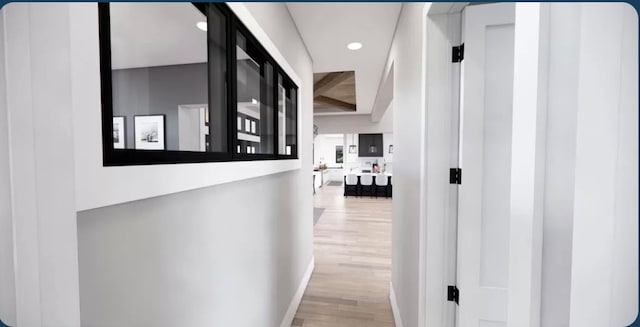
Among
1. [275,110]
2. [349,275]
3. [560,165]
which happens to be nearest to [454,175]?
[560,165]

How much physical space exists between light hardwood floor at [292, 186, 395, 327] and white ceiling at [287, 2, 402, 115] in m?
2.70

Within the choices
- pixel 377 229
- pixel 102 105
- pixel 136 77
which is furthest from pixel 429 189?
pixel 377 229

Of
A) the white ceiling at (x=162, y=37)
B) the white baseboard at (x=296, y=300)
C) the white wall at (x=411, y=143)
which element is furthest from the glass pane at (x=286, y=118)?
the white baseboard at (x=296, y=300)

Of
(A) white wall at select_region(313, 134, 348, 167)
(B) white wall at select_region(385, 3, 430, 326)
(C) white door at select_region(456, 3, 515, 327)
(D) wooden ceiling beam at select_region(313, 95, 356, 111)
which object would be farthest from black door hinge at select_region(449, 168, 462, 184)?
(A) white wall at select_region(313, 134, 348, 167)

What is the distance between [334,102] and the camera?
7027 millimetres

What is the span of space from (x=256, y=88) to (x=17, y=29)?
1.29 metres

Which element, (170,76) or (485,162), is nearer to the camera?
(485,162)

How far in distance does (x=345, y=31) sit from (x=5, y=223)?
8.54 ft

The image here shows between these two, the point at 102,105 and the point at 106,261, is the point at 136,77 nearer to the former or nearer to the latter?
the point at 102,105

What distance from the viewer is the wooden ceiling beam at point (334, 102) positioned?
6504 mm

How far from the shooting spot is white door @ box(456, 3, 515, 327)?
1314mm

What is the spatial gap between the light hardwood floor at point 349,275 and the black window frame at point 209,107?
1596 millimetres

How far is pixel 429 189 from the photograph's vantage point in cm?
141

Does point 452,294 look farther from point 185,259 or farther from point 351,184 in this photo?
point 351,184
